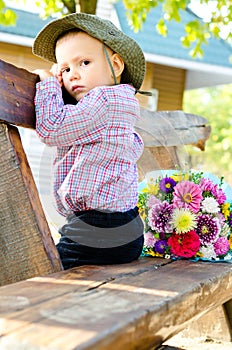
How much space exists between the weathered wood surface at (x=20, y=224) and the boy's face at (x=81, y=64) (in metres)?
0.42

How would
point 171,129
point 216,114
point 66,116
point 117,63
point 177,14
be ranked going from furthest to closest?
point 216,114
point 177,14
point 171,129
point 117,63
point 66,116

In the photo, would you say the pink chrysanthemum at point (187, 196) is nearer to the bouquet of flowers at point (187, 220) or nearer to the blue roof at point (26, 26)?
the bouquet of flowers at point (187, 220)

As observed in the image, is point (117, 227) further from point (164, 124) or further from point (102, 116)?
point (164, 124)

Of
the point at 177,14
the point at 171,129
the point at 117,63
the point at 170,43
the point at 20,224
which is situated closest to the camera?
the point at 20,224

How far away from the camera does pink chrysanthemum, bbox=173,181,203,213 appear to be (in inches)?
118

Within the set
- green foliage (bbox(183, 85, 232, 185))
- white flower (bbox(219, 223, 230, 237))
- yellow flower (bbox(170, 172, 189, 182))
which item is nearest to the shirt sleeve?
yellow flower (bbox(170, 172, 189, 182))

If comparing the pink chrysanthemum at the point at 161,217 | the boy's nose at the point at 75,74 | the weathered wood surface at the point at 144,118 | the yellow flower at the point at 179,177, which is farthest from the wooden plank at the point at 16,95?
the yellow flower at the point at 179,177

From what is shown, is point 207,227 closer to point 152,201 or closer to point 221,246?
point 221,246

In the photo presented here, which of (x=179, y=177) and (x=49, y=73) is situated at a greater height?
(x=49, y=73)

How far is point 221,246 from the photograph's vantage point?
118 inches

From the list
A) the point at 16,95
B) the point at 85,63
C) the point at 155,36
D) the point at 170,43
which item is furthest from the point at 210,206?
the point at 155,36

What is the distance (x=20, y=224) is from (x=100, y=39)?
845mm

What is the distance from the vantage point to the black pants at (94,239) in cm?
240

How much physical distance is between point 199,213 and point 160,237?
225 mm
